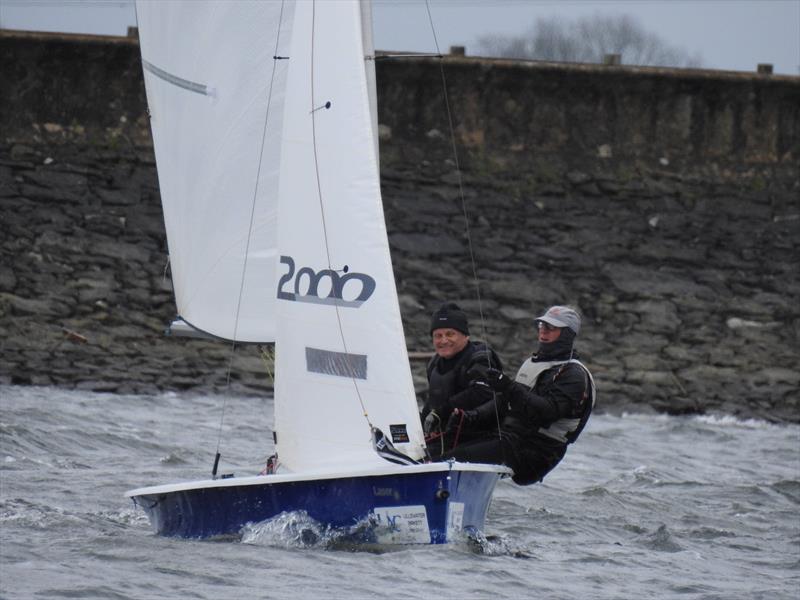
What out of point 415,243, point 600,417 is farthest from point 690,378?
point 415,243

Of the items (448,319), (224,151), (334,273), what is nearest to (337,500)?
(334,273)

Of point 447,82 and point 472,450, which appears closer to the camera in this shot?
point 472,450

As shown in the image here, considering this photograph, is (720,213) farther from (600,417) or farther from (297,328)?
(297,328)

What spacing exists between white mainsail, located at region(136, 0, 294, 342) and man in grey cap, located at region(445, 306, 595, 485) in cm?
137

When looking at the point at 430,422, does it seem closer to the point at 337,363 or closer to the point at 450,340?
the point at 450,340

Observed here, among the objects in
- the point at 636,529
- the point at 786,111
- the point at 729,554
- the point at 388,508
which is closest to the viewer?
the point at 388,508

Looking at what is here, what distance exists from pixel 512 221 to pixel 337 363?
8736mm

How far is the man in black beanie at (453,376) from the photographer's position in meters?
8.27

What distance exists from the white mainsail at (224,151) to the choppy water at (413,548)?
4.38ft

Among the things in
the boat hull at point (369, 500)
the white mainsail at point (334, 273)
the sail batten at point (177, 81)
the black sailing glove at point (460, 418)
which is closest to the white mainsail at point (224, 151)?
the sail batten at point (177, 81)

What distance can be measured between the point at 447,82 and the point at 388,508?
9.80 m

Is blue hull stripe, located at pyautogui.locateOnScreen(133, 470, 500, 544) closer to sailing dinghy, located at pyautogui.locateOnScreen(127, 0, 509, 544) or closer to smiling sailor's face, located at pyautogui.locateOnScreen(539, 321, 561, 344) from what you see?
sailing dinghy, located at pyautogui.locateOnScreen(127, 0, 509, 544)

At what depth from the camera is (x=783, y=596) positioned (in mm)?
7797

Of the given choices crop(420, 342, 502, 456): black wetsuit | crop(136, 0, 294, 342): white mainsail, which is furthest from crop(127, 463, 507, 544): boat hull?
crop(136, 0, 294, 342): white mainsail
